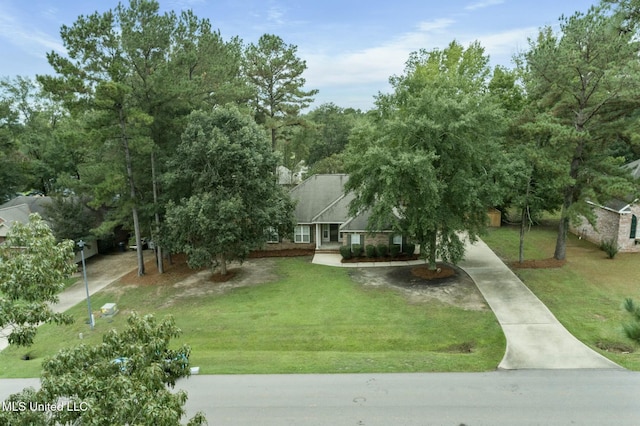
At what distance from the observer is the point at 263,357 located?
13.1 meters

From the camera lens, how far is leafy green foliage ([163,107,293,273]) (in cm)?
1964

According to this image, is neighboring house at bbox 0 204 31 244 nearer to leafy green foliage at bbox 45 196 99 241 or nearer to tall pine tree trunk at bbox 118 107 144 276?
leafy green foliage at bbox 45 196 99 241

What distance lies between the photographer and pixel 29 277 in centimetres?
551

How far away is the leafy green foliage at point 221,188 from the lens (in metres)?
19.6

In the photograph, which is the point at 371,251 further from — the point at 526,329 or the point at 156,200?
the point at 156,200

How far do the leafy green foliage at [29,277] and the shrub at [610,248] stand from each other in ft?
83.4

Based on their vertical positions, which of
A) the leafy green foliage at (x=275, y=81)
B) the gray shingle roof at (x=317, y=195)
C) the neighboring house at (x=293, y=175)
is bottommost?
the gray shingle roof at (x=317, y=195)

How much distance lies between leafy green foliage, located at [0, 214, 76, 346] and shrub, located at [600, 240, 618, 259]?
2543 centimetres

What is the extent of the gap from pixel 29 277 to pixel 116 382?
2.05m

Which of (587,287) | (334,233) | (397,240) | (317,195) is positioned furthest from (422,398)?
(317,195)

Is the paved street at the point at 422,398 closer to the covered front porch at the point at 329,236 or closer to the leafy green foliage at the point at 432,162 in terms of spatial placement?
the leafy green foliage at the point at 432,162

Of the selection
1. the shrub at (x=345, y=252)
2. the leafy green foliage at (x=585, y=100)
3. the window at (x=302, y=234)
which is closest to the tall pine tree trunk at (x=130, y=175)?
the window at (x=302, y=234)

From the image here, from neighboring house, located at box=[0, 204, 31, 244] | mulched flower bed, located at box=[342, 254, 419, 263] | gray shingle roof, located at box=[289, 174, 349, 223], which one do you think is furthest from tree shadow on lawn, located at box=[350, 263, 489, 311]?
neighboring house, located at box=[0, 204, 31, 244]

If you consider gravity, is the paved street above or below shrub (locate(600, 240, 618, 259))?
below
